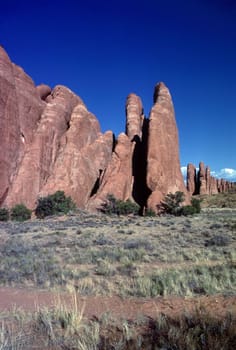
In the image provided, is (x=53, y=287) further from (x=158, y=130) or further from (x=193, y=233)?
(x=158, y=130)

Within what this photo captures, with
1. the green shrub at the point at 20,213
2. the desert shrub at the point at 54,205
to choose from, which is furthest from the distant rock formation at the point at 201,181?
the green shrub at the point at 20,213

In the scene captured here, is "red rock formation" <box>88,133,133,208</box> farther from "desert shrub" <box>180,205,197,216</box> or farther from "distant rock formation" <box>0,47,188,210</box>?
"desert shrub" <box>180,205,197,216</box>

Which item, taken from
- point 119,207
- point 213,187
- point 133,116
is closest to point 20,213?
point 119,207

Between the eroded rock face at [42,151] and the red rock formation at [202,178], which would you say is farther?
the red rock formation at [202,178]

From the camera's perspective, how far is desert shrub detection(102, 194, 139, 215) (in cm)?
4084

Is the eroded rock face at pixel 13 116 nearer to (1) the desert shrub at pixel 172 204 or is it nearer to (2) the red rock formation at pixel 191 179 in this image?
(1) the desert shrub at pixel 172 204

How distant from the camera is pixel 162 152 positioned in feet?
152

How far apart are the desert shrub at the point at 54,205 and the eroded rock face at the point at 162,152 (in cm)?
1045

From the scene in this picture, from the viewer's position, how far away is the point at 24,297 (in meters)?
7.74

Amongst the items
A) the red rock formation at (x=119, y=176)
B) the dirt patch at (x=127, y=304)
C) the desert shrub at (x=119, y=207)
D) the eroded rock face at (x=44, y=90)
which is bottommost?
the dirt patch at (x=127, y=304)

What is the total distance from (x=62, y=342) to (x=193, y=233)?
1645cm

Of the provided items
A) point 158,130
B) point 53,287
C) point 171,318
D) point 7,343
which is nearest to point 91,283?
point 53,287

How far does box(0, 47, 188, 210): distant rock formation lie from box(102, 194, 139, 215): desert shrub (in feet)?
4.90

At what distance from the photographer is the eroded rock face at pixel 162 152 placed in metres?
43.8
